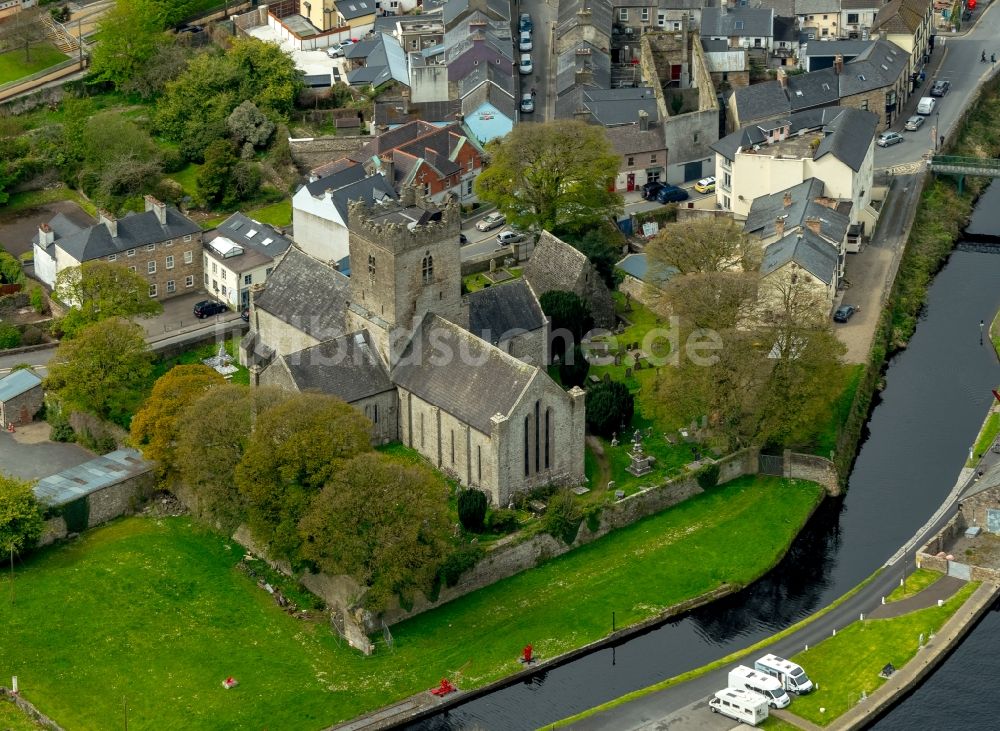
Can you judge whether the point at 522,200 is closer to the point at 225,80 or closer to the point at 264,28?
the point at 225,80

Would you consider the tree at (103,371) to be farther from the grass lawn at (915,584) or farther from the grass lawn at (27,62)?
the grass lawn at (27,62)

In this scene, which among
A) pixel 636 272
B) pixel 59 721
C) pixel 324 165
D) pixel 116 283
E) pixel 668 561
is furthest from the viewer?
pixel 324 165

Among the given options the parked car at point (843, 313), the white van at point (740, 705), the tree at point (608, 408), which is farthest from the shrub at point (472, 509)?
the parked car at point (843, 313)

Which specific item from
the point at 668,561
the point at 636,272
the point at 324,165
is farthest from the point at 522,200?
the point at 668,561

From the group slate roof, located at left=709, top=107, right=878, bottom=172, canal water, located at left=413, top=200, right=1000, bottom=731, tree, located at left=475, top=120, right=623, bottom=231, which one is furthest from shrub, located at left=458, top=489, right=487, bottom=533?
slate roof, located at left=709, top=107, right=878, bottom=172

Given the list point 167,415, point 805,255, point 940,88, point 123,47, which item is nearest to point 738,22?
point 940,88
